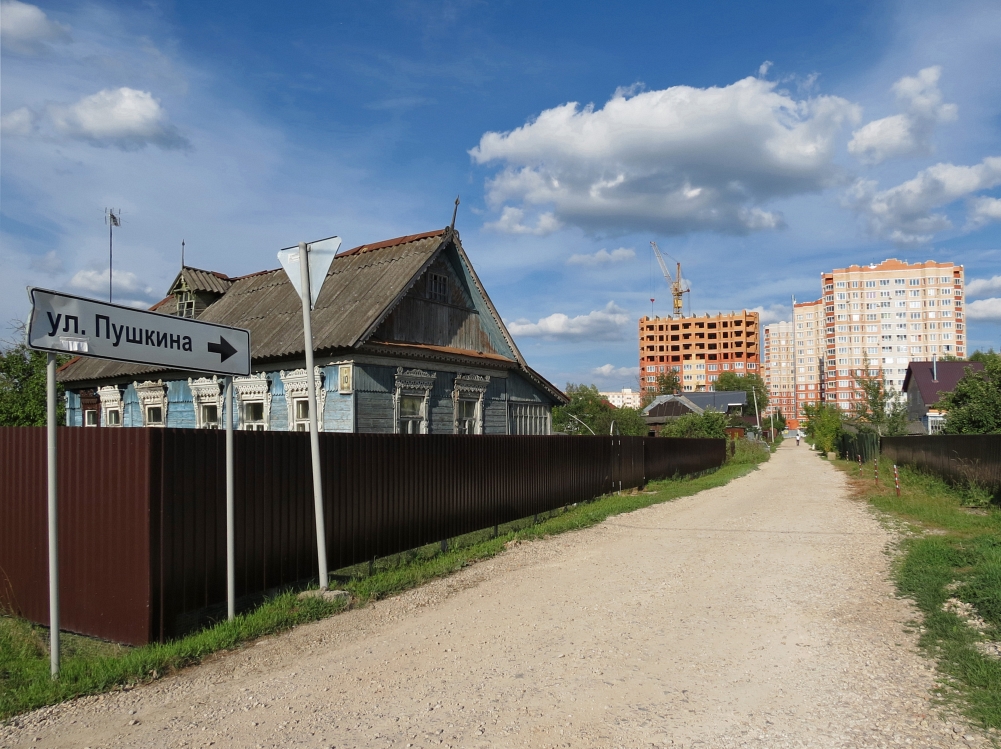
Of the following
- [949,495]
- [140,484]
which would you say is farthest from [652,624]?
[949,495]

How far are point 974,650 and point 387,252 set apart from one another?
52.1ft

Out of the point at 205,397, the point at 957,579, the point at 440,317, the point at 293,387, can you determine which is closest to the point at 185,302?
the point at 205,397

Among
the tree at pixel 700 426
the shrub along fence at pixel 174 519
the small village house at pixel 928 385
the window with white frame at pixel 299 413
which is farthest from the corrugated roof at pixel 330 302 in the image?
the small village house at pixel 928 385

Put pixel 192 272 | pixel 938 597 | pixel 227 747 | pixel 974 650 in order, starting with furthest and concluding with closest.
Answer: pixel 192 272
pixel 938 597
pixel 974 650
pixel 227 747

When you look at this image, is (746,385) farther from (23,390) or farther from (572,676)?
(572,676)

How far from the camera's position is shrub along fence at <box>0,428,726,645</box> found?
19.6 feet

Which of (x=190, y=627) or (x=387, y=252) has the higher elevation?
(x=387, y=252)

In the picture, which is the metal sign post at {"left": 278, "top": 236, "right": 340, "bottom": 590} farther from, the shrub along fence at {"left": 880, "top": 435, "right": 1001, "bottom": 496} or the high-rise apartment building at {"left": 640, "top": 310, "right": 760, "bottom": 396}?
the high-rise apartment building at {"left": 640, "top": 310, "right": 760, "bottom": 396}

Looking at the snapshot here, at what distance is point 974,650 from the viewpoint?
5477 millimetres

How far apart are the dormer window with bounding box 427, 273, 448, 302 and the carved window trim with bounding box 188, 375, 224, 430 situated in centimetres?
580

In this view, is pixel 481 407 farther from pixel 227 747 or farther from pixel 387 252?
pixel 227 747

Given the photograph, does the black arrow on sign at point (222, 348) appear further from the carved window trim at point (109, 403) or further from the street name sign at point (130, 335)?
the carved window trim at point (109, 403)

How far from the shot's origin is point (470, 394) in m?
18.8

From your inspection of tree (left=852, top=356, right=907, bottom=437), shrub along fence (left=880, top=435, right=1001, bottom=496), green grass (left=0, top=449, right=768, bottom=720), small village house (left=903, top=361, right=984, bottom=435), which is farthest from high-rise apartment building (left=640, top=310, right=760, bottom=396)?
green grass (left=0, top=449, right=768, bottom=720)
